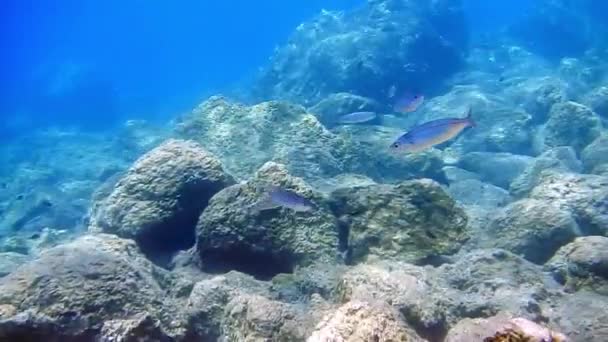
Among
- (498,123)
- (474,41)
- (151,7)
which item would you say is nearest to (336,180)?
(498,123)

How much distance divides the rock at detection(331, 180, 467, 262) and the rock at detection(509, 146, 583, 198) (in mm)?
3610

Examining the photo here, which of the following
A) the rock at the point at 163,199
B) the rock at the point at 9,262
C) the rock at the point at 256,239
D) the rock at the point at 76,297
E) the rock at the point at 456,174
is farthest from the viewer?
the rock at the point at 456,174

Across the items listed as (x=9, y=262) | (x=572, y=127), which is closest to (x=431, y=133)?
(x=9, y=262)

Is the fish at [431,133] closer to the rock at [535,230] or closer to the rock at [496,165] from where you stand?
the rock at [535,230]

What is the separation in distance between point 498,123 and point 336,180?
723cm

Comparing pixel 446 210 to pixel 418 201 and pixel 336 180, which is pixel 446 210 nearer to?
pixel 418 201

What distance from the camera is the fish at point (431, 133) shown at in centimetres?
532

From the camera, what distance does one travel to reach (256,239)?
5469mm

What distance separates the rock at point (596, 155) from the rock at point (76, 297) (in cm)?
845

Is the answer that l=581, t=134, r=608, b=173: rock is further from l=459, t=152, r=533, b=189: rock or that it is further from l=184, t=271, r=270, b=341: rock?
l=184, t=271, r=270, b=341: rock

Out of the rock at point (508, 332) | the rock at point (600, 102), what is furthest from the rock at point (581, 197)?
the rock at point (600, 102)

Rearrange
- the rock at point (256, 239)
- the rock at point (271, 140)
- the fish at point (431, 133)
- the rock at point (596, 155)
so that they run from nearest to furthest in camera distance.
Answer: the fish at point (431, 133) → the rock at point (256, 239) → the rock at point (271, 140) → the rock at point (596, 155)

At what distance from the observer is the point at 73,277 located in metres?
3.77

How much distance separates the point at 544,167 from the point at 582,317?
5739 millimetres
